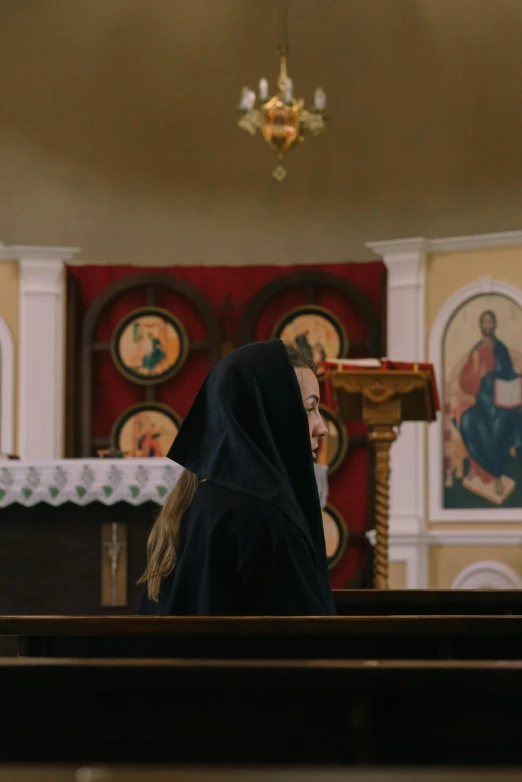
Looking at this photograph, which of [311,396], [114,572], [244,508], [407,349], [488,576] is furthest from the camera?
[407,349]

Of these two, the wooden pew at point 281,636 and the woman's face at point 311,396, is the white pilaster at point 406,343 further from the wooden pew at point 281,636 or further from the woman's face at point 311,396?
the wooden pew at point 281,636

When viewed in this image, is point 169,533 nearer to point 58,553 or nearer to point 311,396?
point 311,396

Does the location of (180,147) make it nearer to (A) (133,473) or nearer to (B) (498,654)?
(A) (133,473)

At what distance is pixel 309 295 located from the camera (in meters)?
11.1

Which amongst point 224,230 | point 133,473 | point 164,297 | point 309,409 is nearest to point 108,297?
point 164,297

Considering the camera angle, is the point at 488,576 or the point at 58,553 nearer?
the point at 58,553

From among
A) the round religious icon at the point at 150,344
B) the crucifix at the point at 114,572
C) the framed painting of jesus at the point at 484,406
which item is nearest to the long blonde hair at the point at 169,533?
the crucifix at the point at 114,572

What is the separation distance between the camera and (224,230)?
11.6m

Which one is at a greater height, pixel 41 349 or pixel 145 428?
pixel 41 349

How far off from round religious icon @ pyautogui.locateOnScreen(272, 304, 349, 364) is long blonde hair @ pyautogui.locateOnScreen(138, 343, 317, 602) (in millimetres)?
7397

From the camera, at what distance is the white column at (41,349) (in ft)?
35.1

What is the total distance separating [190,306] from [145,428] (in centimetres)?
124

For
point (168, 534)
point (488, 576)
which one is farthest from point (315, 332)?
point (168, 534)

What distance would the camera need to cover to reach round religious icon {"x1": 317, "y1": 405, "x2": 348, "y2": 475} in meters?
10.7
